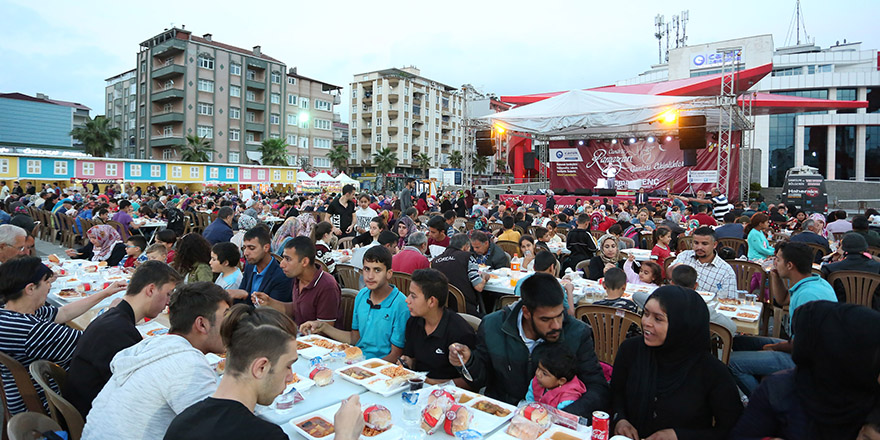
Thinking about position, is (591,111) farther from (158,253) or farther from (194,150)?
(194,150)

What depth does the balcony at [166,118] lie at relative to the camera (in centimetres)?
4291

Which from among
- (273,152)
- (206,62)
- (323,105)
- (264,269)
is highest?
(206,62)

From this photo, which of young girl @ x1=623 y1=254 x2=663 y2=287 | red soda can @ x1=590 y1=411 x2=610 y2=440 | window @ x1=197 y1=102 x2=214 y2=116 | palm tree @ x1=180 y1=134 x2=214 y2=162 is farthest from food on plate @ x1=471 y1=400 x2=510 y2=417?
window @ x1=197 y1=102 x2=214 y2=116

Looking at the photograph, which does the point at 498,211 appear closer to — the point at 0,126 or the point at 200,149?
the point at 200,149

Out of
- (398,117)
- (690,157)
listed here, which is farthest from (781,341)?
(398,117)

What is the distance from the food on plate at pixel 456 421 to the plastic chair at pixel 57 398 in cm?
186

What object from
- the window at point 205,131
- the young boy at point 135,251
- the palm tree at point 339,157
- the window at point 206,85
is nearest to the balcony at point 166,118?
the window at point 205,131

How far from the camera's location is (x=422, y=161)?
6150 cm

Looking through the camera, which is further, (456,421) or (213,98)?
(213,98)

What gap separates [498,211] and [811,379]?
11.7 metres

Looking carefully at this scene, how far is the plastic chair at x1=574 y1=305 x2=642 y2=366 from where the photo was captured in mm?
3693

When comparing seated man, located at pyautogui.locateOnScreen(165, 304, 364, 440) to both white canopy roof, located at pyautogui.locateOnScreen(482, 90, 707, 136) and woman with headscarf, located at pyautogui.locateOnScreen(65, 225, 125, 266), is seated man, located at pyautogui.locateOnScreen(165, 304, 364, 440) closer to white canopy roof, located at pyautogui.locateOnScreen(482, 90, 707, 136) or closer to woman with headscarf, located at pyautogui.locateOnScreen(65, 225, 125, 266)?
woman with headscarf, located at pyautogui.locateOnScreen(65, 225, 125, 266)

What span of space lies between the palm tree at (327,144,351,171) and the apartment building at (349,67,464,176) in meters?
2.73

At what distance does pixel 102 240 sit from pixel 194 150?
124 ft
